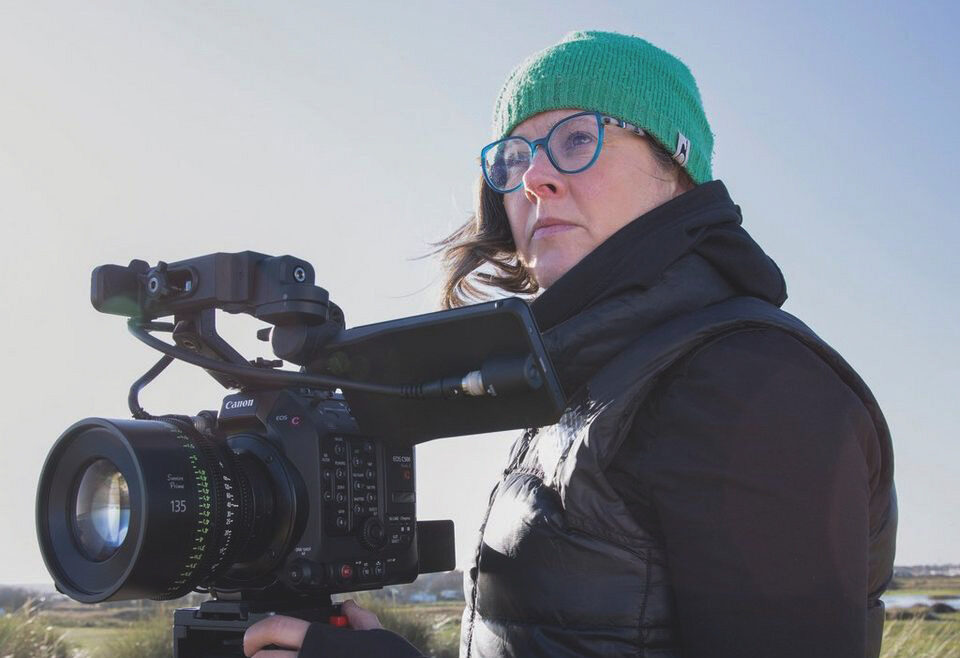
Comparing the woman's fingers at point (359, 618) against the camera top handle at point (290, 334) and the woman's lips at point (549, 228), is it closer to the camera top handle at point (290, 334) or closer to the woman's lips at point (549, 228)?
the camera top handle at point (290, 334)

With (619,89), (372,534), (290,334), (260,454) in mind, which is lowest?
(372,534)

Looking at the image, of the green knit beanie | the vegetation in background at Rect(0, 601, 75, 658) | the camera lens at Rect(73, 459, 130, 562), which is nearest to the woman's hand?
the camera lens at Rect(73, 459, 130, 562)

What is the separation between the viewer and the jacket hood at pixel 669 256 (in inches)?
67.0

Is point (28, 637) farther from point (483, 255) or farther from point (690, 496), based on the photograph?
point (690, 496)

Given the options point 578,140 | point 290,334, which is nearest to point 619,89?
point 578,140

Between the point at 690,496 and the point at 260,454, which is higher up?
the point at 260,454

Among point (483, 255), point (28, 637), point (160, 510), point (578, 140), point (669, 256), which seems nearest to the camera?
point (160, 510)

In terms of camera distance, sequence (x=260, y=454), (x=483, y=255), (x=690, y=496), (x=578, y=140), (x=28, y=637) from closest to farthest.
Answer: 1. (x=690, y=496)
2. (x=260, y=454)
3. (x=578, y=140)
4. (x=483, y=255)
5. (x=28, y=637)

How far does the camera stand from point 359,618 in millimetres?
1728

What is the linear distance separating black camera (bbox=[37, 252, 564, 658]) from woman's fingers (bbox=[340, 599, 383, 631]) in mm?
52

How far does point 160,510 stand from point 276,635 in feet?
0.90

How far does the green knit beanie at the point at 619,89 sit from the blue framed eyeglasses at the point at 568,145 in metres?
0.04

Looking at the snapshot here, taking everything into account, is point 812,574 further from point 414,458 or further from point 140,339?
point 140,339

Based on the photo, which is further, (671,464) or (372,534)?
(372,534)
